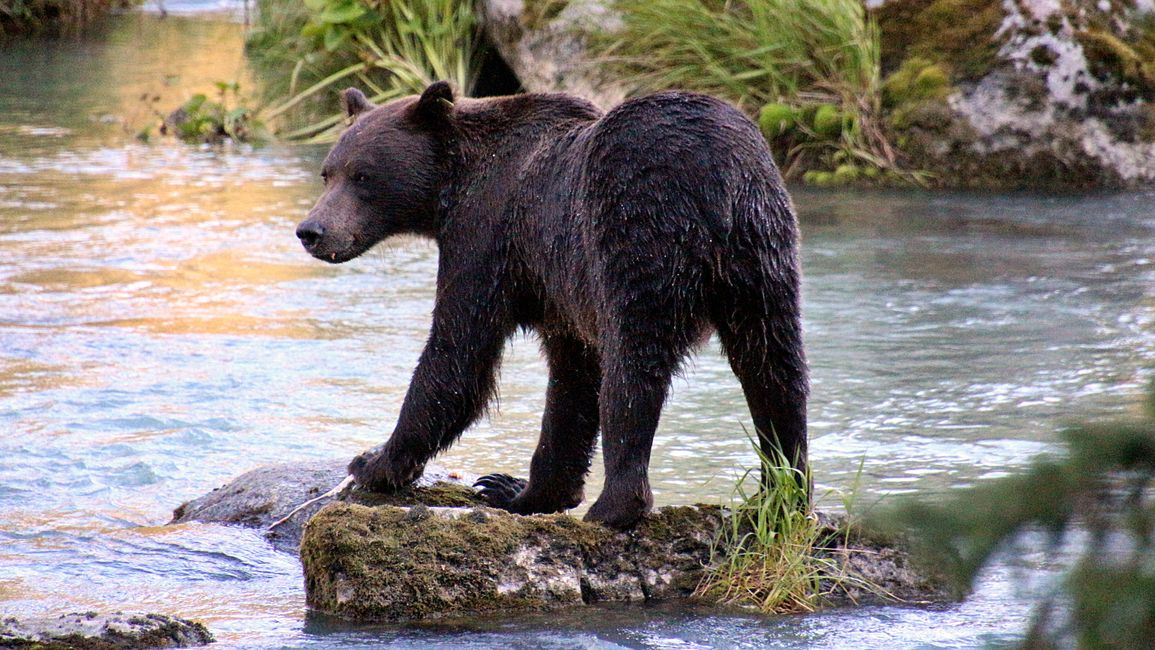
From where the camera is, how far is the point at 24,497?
18.5ft

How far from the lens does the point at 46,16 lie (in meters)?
23.9

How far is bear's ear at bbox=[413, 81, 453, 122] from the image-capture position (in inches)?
195

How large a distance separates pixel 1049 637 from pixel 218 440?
557cm

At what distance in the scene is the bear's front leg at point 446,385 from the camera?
4.67m

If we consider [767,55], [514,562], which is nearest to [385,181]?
[514,562]

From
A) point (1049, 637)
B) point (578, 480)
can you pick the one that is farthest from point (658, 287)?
point (1049, 637)

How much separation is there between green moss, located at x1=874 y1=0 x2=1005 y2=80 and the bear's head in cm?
841

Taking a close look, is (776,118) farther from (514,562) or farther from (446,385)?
(514,562)

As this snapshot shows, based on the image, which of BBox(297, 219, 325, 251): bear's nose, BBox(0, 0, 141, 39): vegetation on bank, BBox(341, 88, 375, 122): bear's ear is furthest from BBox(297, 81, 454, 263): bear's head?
BBox(0, 0, 141, 39): vegetation on bank

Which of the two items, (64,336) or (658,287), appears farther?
(64,336)

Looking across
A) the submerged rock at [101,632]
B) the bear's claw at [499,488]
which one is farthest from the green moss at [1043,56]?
the submerged rock at [101,632]

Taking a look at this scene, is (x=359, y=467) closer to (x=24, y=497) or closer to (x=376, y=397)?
(x=24, y=497)

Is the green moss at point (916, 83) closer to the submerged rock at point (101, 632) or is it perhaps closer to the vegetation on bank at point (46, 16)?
the submerged rock at point (101, 632)

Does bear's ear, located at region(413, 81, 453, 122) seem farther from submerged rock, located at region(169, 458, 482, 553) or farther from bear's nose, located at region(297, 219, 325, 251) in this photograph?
submerged rock, located at region(169, 458, 482, 553)
